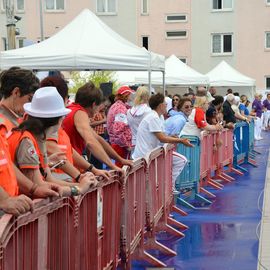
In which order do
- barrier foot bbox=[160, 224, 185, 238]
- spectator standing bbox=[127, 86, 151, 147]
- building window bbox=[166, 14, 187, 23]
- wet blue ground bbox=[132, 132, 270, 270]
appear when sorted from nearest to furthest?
1. wet blue ground bbox=[132, 132, 270, 270]
2. barrier foot bbox=[160, 224, 185, 238]
3. spectator standing bbox=[127, 86, 151, 147]
4. building window bbox=[166, 14, 187, 23]

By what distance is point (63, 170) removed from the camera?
17.5 feet

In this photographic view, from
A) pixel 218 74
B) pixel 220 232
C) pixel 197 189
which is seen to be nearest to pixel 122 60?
pixel 197 189

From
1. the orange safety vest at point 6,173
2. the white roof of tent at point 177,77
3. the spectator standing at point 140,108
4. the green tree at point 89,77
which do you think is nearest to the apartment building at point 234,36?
the green tree at point 89,77

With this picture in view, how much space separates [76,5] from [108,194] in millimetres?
40978

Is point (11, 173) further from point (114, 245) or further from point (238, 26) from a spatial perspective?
point (238, 26)

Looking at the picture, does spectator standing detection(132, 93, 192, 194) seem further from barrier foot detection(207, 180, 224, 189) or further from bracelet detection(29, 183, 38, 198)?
bracelet detection(29, 183, 38, 198)

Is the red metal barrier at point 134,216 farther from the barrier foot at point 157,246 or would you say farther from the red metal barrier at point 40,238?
the red metal barrier at point 40,238

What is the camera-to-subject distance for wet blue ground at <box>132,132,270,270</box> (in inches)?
287

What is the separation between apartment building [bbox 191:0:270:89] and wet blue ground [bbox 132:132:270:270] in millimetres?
31961

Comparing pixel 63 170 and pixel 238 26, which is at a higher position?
pixel 238 26

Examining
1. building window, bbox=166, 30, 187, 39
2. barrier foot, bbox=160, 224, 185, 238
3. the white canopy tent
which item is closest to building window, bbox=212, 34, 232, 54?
building window, bbox=166, 30, 187, 39

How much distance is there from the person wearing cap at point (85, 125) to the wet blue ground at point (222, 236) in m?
1.36

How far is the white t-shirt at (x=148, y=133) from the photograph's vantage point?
8.91m

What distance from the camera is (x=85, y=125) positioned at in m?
6.61
